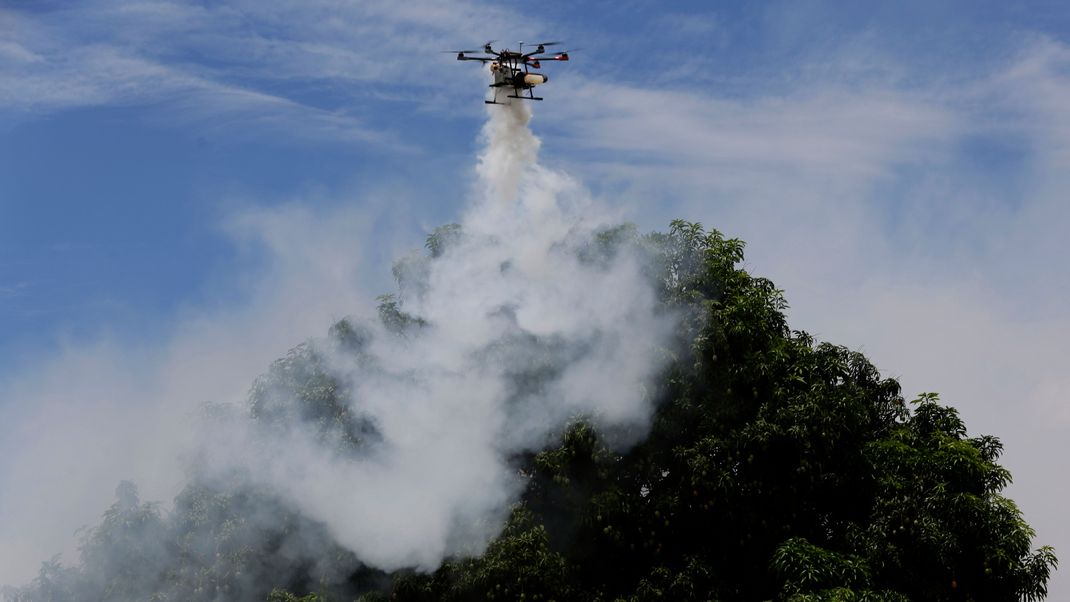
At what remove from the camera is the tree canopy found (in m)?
28.2

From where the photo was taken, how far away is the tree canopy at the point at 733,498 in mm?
A: 28188

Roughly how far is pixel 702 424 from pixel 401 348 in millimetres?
7914

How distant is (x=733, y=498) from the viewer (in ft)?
94.9

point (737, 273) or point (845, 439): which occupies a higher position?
point (737, 273)

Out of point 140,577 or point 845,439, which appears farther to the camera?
point 140,577

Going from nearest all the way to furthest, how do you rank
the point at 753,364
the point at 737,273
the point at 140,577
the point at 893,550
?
the point at 893,550 < the point at 753,364 < the point at 737,273 < the point at 140,577

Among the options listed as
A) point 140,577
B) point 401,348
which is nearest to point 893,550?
point 401,348

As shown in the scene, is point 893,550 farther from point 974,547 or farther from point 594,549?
point 594,549

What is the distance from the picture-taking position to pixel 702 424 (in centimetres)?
2956

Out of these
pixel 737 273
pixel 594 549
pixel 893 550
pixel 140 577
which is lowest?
pixel 140 577

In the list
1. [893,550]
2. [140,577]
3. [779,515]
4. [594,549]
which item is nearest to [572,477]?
[594,549]

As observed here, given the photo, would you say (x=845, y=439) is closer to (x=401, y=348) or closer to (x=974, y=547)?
(x=974, y=547)

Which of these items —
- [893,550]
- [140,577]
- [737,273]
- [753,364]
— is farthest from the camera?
[140,577]

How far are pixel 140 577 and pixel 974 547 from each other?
67.3 feet
